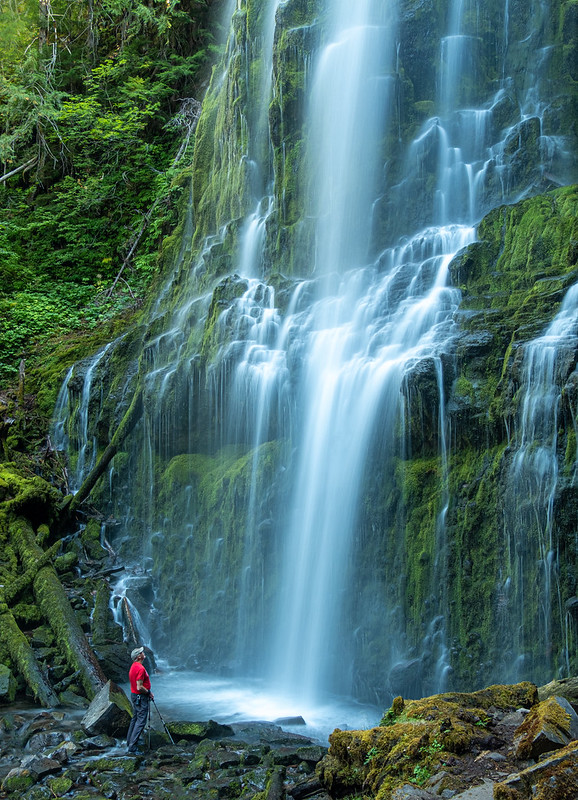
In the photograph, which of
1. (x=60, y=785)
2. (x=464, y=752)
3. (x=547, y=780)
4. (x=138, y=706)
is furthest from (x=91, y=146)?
(x=547, y=780)

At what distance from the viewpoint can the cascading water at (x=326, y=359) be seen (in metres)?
9.42

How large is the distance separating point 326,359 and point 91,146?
16.3 m

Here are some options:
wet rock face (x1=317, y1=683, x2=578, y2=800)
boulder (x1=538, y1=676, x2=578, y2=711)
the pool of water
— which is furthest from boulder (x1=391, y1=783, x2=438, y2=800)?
the pool of water

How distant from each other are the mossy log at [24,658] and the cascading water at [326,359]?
2.67 meters

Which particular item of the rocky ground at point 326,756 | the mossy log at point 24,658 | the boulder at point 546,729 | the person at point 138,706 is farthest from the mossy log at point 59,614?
the boulder at point 546,729

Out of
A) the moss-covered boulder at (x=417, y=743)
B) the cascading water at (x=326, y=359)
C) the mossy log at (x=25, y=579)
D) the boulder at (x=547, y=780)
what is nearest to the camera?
the boulder at (x=547, y=780)

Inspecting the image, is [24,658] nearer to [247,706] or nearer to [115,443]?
[247,706]

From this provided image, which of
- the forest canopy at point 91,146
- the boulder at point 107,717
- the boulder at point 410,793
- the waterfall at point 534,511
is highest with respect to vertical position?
the forest canopy at point 91,146

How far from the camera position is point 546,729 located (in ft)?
13.6

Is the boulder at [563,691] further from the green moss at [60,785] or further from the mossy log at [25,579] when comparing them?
the mossy log at [25,579]

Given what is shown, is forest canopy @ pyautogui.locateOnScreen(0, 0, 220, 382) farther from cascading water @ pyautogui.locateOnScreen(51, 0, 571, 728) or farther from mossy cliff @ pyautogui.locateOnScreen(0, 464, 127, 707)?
mossy cliff @ pyautogui.locateOnScreen(0, 464, 127, 707)

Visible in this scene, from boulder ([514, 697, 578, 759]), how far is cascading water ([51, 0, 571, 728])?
3490mm

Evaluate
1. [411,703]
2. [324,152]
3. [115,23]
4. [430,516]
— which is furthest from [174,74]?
[411,703]

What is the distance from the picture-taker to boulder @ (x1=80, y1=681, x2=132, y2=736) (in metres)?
7.46
